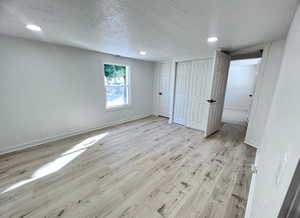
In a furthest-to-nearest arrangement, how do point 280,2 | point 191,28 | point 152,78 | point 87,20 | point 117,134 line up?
Result: point 152,78 → point 117,134 → point 191,28 → point 87,20 → point 280,2

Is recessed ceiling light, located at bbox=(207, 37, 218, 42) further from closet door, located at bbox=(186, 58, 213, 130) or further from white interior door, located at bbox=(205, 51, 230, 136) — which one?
closet door, located at bbox=(186, 58, 213, 130)

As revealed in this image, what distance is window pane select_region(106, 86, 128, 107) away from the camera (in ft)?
12.6

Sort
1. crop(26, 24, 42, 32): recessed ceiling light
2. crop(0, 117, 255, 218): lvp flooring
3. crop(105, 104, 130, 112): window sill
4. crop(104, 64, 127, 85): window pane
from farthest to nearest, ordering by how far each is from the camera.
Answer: crop(105, 104, 130, 112): window sill → crop(104, 64, 127, 85): window pane → crop(26, 24, 42, 32): recessed ceiling light → crop(0, 117, 255, 218): lvp flooring

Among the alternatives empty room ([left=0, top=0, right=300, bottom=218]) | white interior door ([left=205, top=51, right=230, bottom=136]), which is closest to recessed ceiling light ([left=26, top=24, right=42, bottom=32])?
empty room ([left=0, top=0, right=300, bottom=218])

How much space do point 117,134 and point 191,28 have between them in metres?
2.82

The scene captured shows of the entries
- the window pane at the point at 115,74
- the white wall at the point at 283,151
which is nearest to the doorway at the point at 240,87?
the window pane at the point at 115,74

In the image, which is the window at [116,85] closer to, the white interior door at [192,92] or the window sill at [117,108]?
the window sill at [117,108]

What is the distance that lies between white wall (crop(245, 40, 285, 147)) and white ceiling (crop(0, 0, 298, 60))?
0.70 metres

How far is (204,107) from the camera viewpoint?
3631 mm

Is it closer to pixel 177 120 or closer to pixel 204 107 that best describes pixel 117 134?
pixel 177 120

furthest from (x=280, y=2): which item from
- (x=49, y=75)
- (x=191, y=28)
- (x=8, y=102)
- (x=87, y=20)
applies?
(x=8, y=102)

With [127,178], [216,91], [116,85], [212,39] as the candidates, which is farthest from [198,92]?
[127,178]

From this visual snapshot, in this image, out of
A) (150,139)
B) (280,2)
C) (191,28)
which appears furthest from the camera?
(150,139)

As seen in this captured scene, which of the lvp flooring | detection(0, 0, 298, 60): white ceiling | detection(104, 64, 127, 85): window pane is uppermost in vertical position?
detection(0, 0, 298, 60): white ceiling
